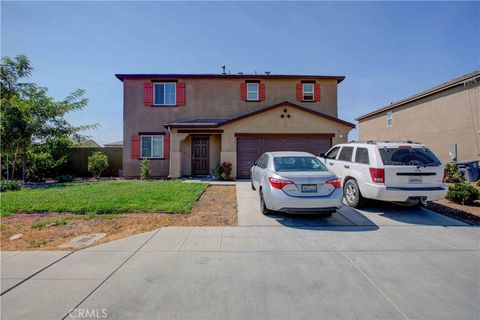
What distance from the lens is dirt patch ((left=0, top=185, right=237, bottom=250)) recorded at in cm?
488

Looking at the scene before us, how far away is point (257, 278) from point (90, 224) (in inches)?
180

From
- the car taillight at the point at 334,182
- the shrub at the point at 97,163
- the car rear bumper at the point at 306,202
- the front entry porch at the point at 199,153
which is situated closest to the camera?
the car rear bumper at the point at 306,202

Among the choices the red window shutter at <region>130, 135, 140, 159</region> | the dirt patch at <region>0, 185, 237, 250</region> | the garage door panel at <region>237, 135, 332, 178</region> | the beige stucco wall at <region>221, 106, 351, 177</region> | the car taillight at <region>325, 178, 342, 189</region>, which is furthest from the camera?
the red window shutter at <region>130, 135, 140, 159</region>

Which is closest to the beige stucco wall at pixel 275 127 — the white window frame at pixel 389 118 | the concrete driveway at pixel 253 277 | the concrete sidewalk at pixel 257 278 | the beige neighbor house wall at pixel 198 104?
the beige neighbor house wall at pixel 198 104

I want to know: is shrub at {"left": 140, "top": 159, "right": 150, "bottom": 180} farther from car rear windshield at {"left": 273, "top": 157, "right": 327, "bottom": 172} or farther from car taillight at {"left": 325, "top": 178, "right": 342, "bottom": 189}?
car taillight at {"left": 325, "top": 178, "right": 342, "bottom": 189}

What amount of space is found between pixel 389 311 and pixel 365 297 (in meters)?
0.28

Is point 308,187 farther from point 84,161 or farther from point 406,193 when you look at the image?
point 84,161

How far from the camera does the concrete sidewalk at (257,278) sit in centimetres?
268

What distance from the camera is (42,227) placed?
5645 mm

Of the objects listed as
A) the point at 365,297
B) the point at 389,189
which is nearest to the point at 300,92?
the point at 389,189

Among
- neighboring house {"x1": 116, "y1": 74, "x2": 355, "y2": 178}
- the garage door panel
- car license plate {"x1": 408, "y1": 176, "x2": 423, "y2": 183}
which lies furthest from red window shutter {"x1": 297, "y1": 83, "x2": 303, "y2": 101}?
car license plate {"x1": 408, "y1": 176, "x2": 423, "y2": 183}

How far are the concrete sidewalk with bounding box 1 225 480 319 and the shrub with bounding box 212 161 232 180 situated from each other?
7500mm

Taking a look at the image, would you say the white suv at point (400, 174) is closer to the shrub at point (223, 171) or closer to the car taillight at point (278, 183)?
the car taillight at point (278, 183)

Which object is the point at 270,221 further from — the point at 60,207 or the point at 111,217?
the point at 60,207
